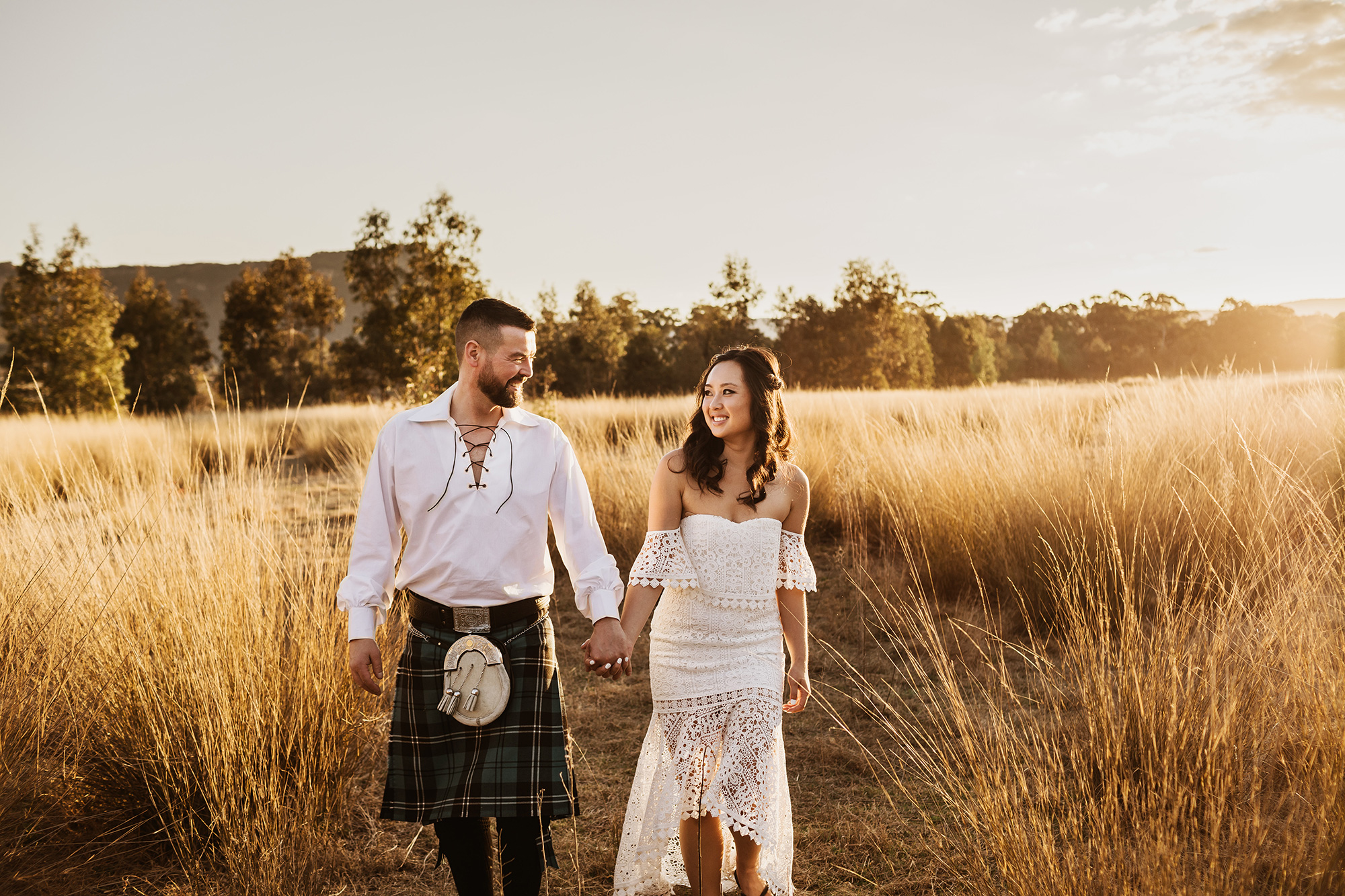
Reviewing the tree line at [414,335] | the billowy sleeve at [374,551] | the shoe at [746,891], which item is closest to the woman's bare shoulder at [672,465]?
the billowy sleeve at [374,551]

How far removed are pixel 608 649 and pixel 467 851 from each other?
2.36 feet

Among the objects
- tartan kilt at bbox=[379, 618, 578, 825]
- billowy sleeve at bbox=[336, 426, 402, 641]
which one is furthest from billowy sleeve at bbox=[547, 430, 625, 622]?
billowy sleeve at bbox=[336, 426, 402, 641]

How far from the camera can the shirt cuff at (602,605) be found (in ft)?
7.58

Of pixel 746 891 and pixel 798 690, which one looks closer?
pixel 746 891

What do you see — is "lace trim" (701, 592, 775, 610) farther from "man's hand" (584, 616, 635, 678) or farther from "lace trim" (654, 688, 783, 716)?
"man's hand" (584, 616, 635, 678)

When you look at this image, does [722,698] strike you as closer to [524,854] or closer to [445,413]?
[524,854]

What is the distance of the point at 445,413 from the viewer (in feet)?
7.84

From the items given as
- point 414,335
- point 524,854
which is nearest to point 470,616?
point 524,854

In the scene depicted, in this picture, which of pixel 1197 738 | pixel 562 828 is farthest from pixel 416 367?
pixel 1197 738

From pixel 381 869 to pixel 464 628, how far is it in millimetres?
1480

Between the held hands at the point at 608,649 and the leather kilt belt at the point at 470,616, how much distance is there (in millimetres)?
227

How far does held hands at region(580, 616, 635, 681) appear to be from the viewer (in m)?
2.25

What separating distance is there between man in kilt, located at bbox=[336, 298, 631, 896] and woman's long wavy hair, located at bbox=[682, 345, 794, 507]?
46 cm

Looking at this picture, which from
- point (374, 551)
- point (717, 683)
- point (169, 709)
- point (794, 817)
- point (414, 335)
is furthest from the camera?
point (414, 335)
